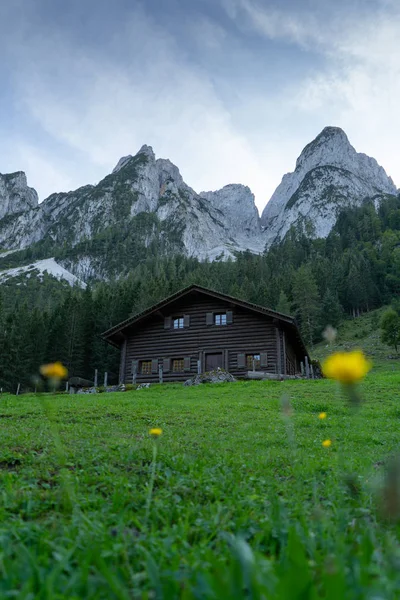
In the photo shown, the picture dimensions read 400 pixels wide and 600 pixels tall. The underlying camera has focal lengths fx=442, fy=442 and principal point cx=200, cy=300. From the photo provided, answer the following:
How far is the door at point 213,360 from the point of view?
31.1 m

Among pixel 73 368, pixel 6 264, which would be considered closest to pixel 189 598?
pixel 73 368

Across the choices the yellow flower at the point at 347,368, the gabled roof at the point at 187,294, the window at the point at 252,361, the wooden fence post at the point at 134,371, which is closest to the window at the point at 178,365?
the wooden fence post at the point at 134,371

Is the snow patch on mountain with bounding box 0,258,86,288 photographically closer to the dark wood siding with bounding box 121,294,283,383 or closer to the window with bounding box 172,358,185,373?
the dark wood siding with bounding box 121,294,283,383

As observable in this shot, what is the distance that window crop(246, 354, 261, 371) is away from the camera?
29.8m

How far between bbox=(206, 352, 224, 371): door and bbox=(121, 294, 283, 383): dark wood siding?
31 centimetres

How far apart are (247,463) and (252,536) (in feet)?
8.19

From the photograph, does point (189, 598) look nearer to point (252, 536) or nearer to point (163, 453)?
point (252, 536)

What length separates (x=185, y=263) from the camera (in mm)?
135250

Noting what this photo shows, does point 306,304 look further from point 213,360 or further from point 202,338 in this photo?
point 213,360

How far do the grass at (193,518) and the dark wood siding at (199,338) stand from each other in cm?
2177

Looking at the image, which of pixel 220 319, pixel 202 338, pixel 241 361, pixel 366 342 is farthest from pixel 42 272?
pixel 241 361

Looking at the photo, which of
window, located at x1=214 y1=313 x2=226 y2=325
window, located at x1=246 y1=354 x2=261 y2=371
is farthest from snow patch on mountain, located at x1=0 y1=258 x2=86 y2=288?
window, located at x1=246 y1=354 x2=261 y2=371

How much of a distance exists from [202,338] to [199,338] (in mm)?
225

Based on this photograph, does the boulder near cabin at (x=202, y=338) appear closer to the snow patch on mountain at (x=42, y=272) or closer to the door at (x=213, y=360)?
the door at (x=213, y=360)
